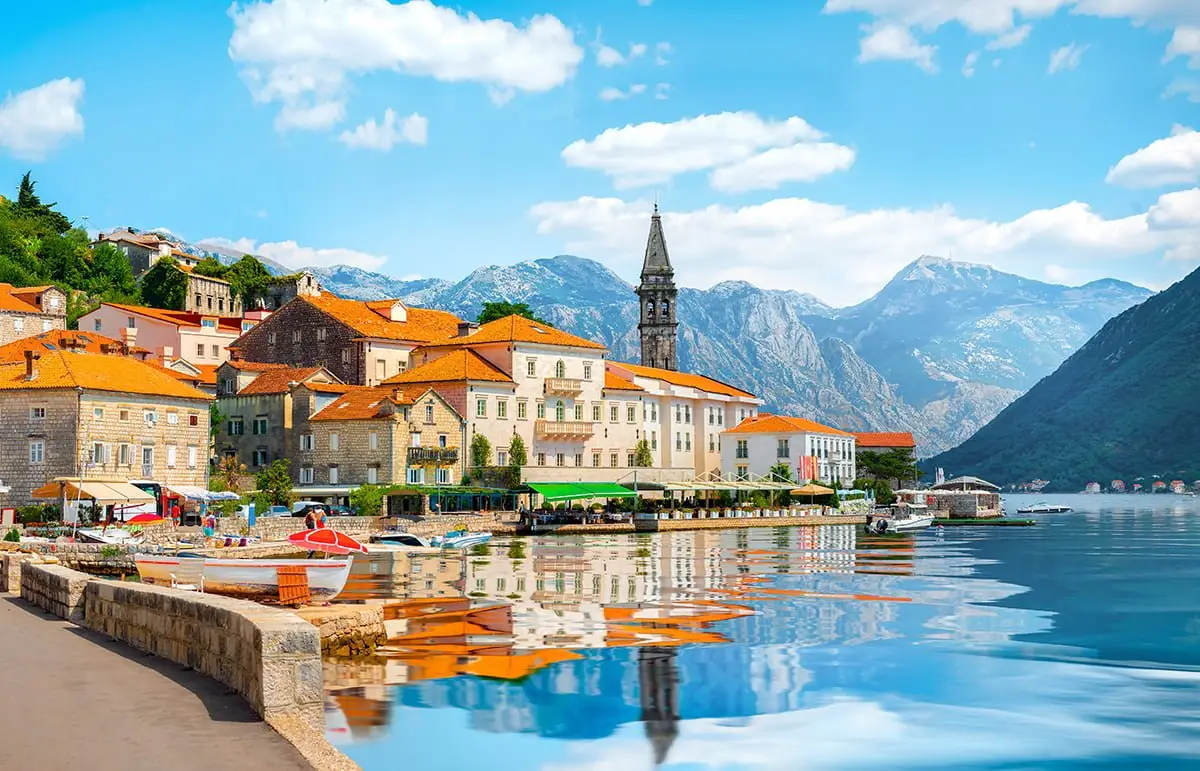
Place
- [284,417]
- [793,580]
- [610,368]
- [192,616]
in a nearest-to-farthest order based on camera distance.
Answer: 1. [192,616]
2. [793,580]
3. [284,417]
4. [610,368]

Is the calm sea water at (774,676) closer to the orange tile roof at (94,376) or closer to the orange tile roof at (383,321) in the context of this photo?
the orange tile roof at (94,376)

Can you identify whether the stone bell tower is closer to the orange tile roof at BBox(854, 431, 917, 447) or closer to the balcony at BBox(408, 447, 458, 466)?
the orange tile roof at BBox(854, 431, 917, 447)

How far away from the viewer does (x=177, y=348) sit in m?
98.2

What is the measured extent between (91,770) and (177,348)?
92.0 metres

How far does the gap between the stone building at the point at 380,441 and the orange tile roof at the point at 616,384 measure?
19.9 metres

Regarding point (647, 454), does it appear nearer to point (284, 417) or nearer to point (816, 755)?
point (284, 417)

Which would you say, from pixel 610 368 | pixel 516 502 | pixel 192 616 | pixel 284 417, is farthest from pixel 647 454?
pixel 192 616

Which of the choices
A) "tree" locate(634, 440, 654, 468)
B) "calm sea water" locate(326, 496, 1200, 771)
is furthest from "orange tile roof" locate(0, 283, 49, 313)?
"calm sea water" locate(326, 496, 1200, 771)

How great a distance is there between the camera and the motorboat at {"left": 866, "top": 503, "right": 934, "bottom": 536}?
93.4 meters

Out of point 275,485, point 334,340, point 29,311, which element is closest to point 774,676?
point 275,485

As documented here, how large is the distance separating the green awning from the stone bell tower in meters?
48.6

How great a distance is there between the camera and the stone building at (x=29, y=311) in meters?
91.4

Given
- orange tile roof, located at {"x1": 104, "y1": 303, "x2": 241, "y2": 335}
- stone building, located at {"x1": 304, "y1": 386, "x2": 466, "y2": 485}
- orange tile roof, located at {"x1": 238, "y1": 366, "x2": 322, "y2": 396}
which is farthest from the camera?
orange tile roof, located at {"x1": 104, "y1": 303, "x2": 241, "y2": 335}

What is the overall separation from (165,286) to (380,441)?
49192 mm
